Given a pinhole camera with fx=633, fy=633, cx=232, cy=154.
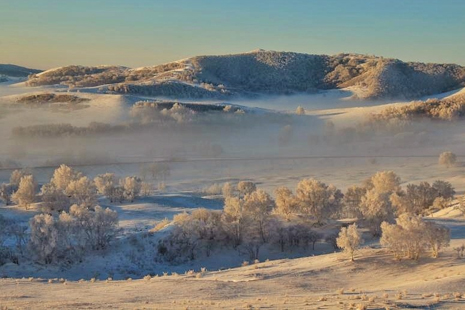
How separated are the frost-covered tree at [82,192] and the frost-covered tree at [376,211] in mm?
16153

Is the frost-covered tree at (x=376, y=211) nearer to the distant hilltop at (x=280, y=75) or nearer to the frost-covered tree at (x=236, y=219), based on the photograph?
the frost-covered tree at (x=236, y=219)

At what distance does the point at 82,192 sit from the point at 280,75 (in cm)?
11556

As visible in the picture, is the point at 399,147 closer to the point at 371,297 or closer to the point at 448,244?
the point at 448,244

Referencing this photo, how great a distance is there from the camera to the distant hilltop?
411 ft

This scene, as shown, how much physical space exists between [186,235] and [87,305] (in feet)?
47.2

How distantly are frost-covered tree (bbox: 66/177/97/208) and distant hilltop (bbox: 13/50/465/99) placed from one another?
237 ft

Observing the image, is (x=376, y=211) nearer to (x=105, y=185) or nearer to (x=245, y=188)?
Result: (x=245, y=188)

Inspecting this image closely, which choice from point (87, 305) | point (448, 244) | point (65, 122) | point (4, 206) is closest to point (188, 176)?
point (4, 206)

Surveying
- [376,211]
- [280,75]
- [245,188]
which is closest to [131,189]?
[245,188]

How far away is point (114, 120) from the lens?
80188mm

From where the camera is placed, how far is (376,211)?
30.2 meters

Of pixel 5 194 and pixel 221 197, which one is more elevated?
pixel 5 194

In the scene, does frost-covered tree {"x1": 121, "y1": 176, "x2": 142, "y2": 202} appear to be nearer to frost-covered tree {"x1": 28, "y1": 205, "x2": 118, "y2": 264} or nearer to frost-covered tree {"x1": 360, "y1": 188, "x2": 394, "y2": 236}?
frost-covered tree {"x1": 28, "y1": 205, "x2": 118, "y2": 264}

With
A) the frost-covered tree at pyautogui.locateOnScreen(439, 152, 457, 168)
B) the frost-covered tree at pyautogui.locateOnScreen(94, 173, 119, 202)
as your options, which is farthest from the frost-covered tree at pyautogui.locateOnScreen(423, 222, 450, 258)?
the frost-covered tree at pyautogui.locateOnScreen(439, 152, 457, 168)
